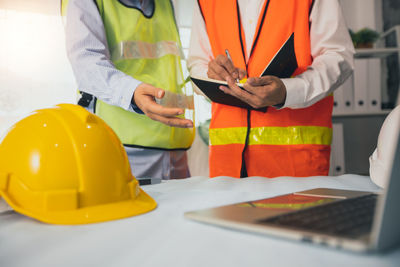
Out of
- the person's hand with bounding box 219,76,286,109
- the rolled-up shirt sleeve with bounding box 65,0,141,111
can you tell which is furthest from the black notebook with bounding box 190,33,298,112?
the rolled-up shirt sleeve with bounding box 65,0,141,111

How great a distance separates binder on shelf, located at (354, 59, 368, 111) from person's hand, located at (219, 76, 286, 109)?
1667 mm

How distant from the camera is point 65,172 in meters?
0.57

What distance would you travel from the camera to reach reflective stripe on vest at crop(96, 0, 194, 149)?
52.0 inches

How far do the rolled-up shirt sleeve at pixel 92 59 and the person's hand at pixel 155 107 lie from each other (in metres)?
0.06

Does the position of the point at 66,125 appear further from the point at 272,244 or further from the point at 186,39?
the point at 186,39

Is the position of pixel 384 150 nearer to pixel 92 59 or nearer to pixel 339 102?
pixel 92 59

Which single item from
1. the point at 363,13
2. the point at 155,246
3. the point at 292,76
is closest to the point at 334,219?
the point at 155,246

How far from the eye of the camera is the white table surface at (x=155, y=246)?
348 millimetres

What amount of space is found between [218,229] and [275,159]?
925mm

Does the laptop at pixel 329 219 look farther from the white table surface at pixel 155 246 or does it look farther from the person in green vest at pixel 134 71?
the person in green vest at pixel 134 71

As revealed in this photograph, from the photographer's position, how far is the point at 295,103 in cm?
118

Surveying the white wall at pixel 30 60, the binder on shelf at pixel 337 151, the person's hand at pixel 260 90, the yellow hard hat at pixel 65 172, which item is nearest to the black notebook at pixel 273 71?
A: the person's hand at pixel 260 90

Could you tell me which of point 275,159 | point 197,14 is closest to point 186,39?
point 197,14

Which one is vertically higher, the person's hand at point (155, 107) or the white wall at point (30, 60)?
the white wall at point (30, 60)
